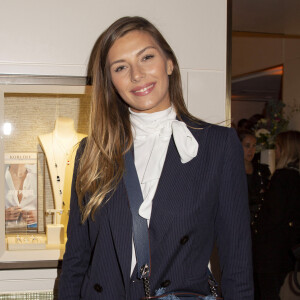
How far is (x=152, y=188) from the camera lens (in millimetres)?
1525

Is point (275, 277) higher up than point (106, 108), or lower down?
lower down

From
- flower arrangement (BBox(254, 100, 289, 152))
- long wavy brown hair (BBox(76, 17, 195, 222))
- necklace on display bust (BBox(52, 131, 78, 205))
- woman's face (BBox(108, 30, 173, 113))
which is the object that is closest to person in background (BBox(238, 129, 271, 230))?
flower arrangement (BBox(254, 100, 289, 152))

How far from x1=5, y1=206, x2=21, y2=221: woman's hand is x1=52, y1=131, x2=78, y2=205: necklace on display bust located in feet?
0.68

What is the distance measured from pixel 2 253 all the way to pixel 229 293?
114cm

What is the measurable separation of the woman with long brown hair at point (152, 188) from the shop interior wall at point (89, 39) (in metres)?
0.46

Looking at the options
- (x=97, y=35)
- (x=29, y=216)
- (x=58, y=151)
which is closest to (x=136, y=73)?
(x=97, y=35)

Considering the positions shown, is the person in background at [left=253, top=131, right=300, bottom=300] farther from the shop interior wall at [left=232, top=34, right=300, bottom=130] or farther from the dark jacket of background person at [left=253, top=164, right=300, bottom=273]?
the shop interior wall at [left=232, top=34, right=300, bottom=130]

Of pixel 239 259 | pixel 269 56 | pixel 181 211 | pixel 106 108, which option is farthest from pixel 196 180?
pixel 269 56

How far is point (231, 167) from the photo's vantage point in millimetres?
1438

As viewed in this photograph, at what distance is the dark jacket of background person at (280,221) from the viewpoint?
3578mm

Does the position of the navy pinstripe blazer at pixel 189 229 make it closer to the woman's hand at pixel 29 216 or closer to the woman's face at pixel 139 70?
the woman's face at pixel 139 70

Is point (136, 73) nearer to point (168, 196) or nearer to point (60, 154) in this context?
point (168, 196)

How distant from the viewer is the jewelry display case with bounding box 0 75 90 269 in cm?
211

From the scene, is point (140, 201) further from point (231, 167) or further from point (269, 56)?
point (269, 56)
